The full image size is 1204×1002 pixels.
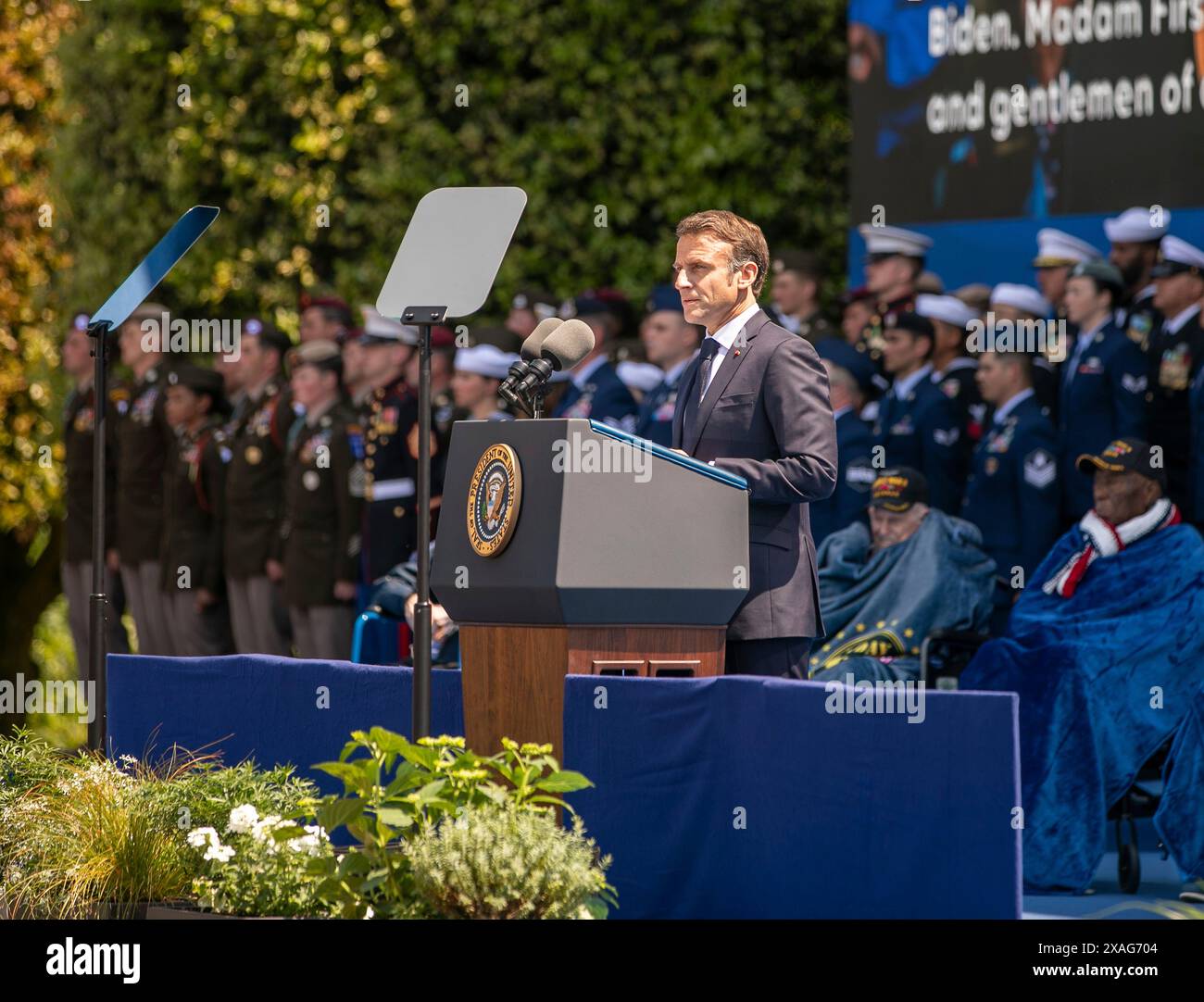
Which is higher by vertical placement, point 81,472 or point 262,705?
point 81,472

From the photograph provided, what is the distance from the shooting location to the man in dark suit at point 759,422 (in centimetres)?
441

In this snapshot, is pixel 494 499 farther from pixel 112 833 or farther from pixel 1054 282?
pixel 1054 282

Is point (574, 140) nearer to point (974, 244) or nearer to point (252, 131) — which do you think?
point (252, 131)

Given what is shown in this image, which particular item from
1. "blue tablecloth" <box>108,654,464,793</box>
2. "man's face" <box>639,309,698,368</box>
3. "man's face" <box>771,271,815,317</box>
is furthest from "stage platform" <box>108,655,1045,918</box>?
"man's face" <box>771,271,815,317</box>

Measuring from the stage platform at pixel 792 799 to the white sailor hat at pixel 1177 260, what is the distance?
4.19 m

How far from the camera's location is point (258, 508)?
10227mm

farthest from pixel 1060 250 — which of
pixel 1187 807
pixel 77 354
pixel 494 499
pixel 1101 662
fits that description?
pixel 77 354

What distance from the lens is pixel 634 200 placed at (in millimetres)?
12109

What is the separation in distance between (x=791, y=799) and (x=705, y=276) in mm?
1233

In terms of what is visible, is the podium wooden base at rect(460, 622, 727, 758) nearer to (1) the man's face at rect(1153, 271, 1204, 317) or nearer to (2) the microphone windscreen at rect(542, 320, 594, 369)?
(2) the microphone windscreen at rect(542, 320, 594, 369)

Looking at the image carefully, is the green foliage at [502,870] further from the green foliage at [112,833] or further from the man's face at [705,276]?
the man's face at [705,276]

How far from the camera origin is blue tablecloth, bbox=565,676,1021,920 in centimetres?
398

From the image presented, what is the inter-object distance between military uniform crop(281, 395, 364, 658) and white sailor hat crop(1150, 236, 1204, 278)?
402 centimetres
